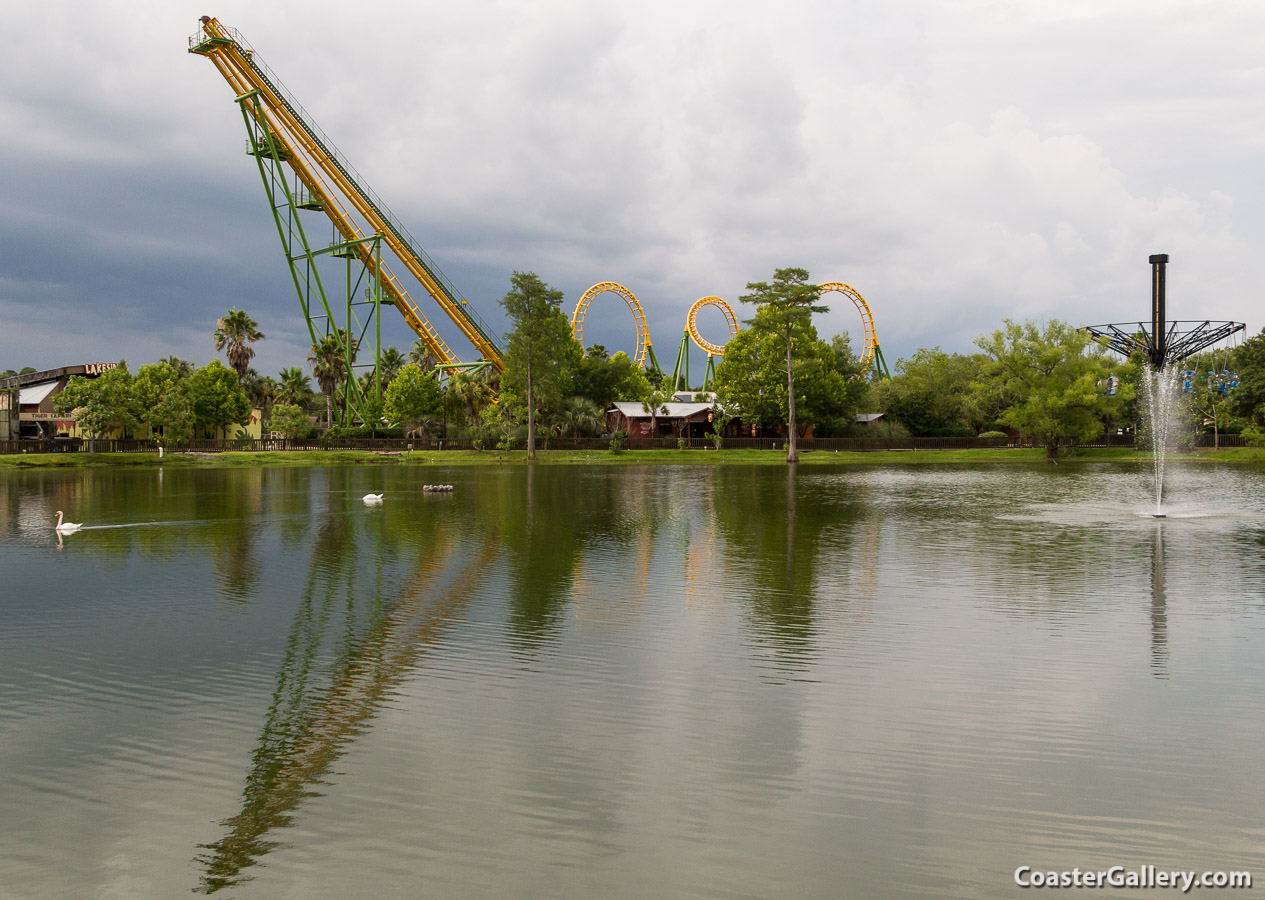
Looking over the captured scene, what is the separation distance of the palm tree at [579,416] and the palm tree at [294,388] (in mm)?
32860

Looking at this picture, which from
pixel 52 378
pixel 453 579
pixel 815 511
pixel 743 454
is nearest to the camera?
pixel 453 579

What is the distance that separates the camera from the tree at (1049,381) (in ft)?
243

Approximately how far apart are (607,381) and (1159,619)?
88.0 meters

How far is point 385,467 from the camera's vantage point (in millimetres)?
63094

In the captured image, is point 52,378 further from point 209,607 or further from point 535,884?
point 535,884

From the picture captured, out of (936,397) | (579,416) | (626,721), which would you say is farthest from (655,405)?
(626,721)

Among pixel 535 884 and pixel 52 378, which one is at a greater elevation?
pixel 52 378

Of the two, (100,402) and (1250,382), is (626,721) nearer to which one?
(100,402)

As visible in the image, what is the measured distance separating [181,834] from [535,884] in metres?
2.56

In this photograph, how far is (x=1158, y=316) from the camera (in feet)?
285

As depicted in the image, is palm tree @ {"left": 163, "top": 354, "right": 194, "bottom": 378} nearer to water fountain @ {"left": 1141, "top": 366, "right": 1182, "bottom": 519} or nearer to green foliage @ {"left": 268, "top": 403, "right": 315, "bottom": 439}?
green foliage @ {"left": 268, "top": 403, "right": 315, "bottom": 439}

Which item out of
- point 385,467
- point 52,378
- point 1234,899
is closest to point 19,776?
point 1234,899

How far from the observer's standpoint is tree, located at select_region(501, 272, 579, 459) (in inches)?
2908

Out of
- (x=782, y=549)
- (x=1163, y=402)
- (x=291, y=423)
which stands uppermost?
(x=1163, y=402)
